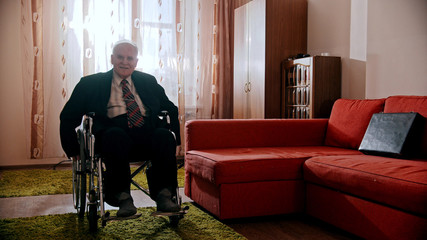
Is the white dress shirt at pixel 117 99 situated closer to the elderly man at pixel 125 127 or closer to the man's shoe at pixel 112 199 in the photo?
the elderly man at pixel 125 127

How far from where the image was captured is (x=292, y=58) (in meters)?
4.11

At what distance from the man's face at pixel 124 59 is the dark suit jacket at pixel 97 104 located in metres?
0.07

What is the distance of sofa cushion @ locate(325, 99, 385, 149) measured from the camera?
9.13 feet

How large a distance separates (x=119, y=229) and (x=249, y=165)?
0.86 meters

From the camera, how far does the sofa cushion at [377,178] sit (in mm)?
1699

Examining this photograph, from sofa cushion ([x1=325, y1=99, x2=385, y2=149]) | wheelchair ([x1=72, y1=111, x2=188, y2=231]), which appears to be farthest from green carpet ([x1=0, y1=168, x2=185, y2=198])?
sofa cushion ([x1=325, y1=99, x2=385, y2=149])

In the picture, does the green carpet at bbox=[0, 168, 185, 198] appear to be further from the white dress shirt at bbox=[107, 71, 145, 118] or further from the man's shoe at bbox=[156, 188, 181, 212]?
the man's shoe at bbox=[156, 188, 181, 212]

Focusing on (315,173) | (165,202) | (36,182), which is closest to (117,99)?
(165,202)

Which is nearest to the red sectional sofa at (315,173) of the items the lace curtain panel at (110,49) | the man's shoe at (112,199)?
the man's shoe at (112,199)

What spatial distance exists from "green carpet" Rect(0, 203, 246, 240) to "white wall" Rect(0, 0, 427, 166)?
1.87 meters

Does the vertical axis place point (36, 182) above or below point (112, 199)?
below

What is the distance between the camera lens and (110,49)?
4.63 m

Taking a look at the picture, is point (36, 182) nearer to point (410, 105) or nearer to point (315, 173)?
point (315, 173)

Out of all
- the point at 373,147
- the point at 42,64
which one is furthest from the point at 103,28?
the point at 373,147
